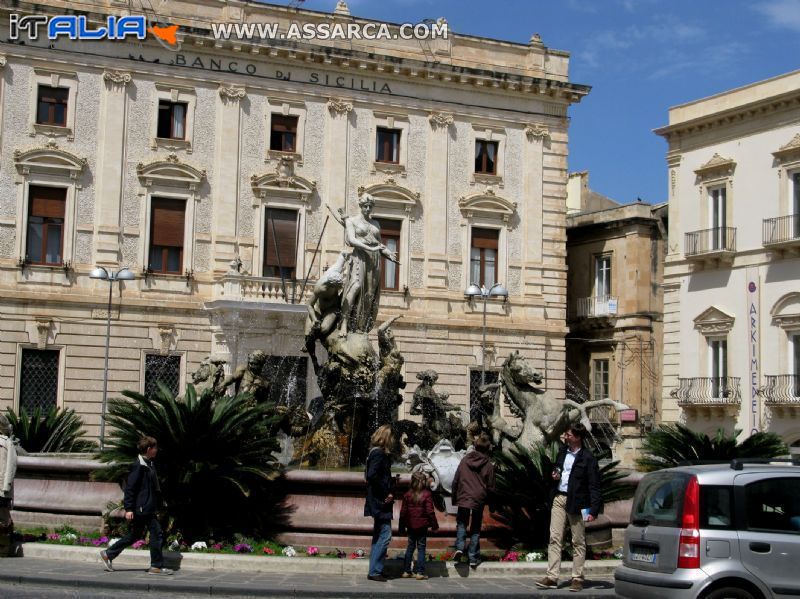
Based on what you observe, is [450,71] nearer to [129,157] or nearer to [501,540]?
[129,157]

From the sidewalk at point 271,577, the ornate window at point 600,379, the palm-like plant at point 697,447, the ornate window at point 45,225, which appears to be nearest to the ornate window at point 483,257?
the ornate window at point 600,379

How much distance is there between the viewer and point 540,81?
4034 cm

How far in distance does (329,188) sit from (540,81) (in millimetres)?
8206

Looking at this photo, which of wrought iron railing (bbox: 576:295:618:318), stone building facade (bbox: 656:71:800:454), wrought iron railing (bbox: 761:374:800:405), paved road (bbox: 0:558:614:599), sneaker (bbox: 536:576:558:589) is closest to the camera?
paved road (bbox: 0:558:614:599)

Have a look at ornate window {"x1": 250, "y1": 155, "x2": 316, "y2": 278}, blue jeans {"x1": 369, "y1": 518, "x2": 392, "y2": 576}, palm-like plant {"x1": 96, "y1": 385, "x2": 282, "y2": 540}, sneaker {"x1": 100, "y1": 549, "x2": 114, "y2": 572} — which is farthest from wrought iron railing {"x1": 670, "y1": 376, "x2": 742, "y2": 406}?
sneaker {"x1": 100, "y1": 549, "x2": 114, "y2": 572}

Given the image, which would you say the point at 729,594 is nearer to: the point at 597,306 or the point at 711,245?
the point at 711,245

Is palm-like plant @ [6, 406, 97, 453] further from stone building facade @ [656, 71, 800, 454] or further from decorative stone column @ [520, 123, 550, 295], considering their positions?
stone building facade @ [656, 71, 800, 454]

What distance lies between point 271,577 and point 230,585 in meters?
0.78

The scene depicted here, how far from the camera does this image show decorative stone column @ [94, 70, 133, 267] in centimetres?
3547

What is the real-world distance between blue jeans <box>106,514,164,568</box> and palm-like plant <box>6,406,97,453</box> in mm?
9847

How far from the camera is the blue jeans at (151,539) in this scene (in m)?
12.4

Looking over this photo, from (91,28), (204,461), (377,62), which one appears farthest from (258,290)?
(204,461)

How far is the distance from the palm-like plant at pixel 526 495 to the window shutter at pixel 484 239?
25.7 meters

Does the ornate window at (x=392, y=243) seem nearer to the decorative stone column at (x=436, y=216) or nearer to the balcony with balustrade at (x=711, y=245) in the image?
the decorative stone column at (x=436, y=216)
